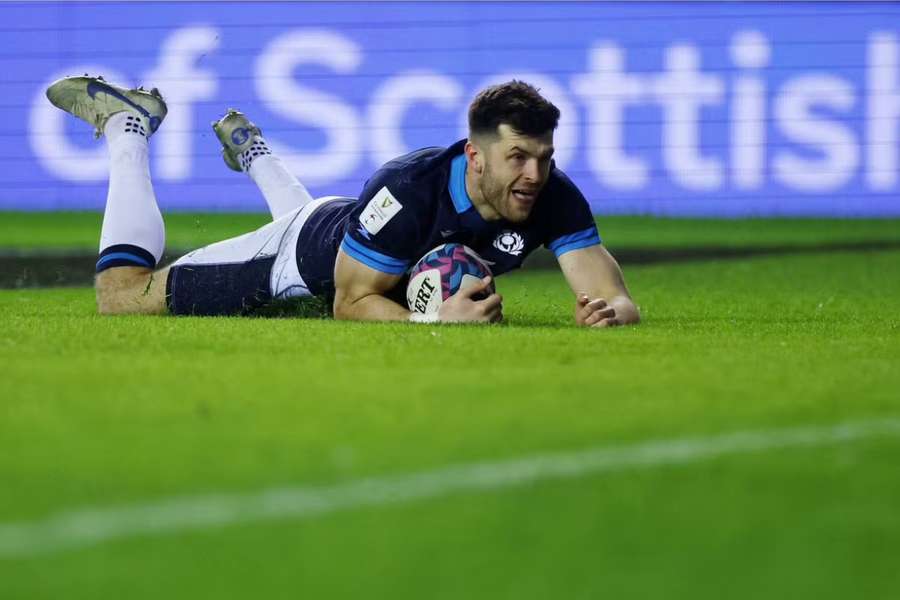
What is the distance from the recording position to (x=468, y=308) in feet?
20.1

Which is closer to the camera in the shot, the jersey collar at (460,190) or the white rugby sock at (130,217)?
the jersey collar at (460,190)

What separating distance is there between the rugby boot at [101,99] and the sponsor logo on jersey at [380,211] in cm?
205

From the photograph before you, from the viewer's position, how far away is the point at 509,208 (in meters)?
6.22

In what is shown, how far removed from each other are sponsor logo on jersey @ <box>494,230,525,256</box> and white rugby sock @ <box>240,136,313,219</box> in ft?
6.35

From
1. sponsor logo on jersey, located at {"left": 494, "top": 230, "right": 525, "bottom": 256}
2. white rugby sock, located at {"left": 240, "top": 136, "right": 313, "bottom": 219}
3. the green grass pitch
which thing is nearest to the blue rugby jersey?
sponsor logo on jersey, located at {"left": 494, "top": 230, "right": 525, "bottom": 256}

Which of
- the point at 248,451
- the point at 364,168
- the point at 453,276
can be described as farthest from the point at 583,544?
the point at 364,168

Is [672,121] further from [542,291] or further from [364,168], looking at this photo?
[542,291]

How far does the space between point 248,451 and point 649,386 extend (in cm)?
145

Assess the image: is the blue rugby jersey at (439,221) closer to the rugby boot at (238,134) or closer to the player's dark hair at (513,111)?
the player's dark hair at (513,111)

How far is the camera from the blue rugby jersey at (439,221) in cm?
626

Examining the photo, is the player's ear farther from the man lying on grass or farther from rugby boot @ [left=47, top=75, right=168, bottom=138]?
rugby boot @ [left=47, top=75, right=168, bottom=138]

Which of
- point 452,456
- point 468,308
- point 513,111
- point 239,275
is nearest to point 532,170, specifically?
point 513,111

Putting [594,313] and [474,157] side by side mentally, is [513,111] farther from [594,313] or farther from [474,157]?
[594,313]

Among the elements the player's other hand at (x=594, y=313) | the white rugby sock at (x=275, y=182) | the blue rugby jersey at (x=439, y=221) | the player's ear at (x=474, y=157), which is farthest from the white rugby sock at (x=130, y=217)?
the player's other hand at (x=594, y=313)
